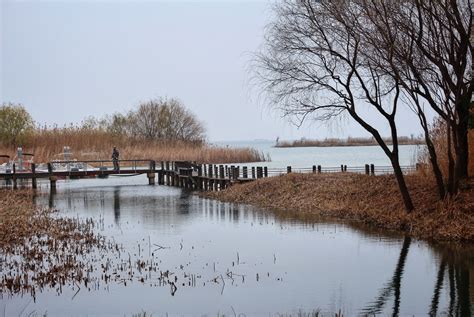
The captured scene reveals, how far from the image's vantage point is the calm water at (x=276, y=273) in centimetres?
1073

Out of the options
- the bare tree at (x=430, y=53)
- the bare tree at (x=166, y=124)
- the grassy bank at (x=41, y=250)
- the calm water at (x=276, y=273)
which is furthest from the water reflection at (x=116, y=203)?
the bare tree at (x=166, y=124)

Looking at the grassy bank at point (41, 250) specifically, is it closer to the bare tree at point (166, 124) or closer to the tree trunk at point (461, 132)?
the tree trunk at point (461, 132)

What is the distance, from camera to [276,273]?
44.2 feet

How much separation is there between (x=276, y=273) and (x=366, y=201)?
33.1 ft

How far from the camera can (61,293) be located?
11695 millimetres

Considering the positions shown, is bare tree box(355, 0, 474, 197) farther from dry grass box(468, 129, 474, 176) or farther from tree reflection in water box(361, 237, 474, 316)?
tree reflection in water box(361, 237, 474, 316)

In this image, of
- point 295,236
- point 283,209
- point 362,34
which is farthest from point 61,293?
point 283,209

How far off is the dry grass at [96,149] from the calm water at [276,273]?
31.0 meters

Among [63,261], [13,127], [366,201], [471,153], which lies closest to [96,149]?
[13,127]

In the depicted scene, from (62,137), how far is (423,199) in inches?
1568

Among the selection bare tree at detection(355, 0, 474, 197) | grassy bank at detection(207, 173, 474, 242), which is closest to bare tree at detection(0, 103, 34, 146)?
grassy bank at detection(207, 173, 474, 242)

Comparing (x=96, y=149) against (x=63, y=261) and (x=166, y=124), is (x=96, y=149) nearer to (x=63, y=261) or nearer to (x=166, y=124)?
(x=166, y=124)

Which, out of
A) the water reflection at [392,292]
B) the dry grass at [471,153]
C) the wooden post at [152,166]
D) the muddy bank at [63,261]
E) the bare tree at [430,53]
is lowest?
the water reflection at [392,292]

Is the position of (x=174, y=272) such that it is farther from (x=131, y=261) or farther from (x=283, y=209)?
(x=283, y=209)
